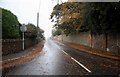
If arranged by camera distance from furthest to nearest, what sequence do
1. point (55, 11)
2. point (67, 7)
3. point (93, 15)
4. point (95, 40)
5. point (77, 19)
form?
point (55, 11)
point (67, 7)
point (77, 19)
point (95, 40)
point (93, 15)

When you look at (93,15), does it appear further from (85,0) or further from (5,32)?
(5,32)

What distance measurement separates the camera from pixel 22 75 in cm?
990

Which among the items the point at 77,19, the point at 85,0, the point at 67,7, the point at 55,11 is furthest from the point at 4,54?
the point at 55,11

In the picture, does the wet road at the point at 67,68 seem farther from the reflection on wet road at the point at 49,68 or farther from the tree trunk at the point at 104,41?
the tree trunk at the point at 104,41

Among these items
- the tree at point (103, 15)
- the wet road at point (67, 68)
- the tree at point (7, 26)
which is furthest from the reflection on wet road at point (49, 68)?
the tree at point (103, 15)

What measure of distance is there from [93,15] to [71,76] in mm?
13270

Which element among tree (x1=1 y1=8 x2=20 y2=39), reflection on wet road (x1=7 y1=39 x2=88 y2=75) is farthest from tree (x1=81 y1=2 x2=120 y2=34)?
tree (x1=1 y1=8 x2=20 y2=39)

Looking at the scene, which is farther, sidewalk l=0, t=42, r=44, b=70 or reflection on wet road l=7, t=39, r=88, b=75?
sidewalk l=0, t=42, r=44, b=70

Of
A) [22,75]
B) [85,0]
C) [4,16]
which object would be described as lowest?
[22,75]

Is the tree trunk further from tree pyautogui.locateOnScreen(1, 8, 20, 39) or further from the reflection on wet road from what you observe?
the reflection on wet road

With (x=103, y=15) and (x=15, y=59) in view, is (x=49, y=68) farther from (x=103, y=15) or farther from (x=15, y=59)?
(x=103, y=15)

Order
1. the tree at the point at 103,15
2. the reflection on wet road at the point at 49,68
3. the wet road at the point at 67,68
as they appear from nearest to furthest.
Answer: the reflection on wet road at the point at 49,68 → the wet road at the point at 67,68 → the tree at the point at 103,15

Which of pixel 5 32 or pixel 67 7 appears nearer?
pixel 5 32

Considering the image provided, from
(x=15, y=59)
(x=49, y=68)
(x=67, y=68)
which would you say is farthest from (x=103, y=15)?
(x=49, y=68)
